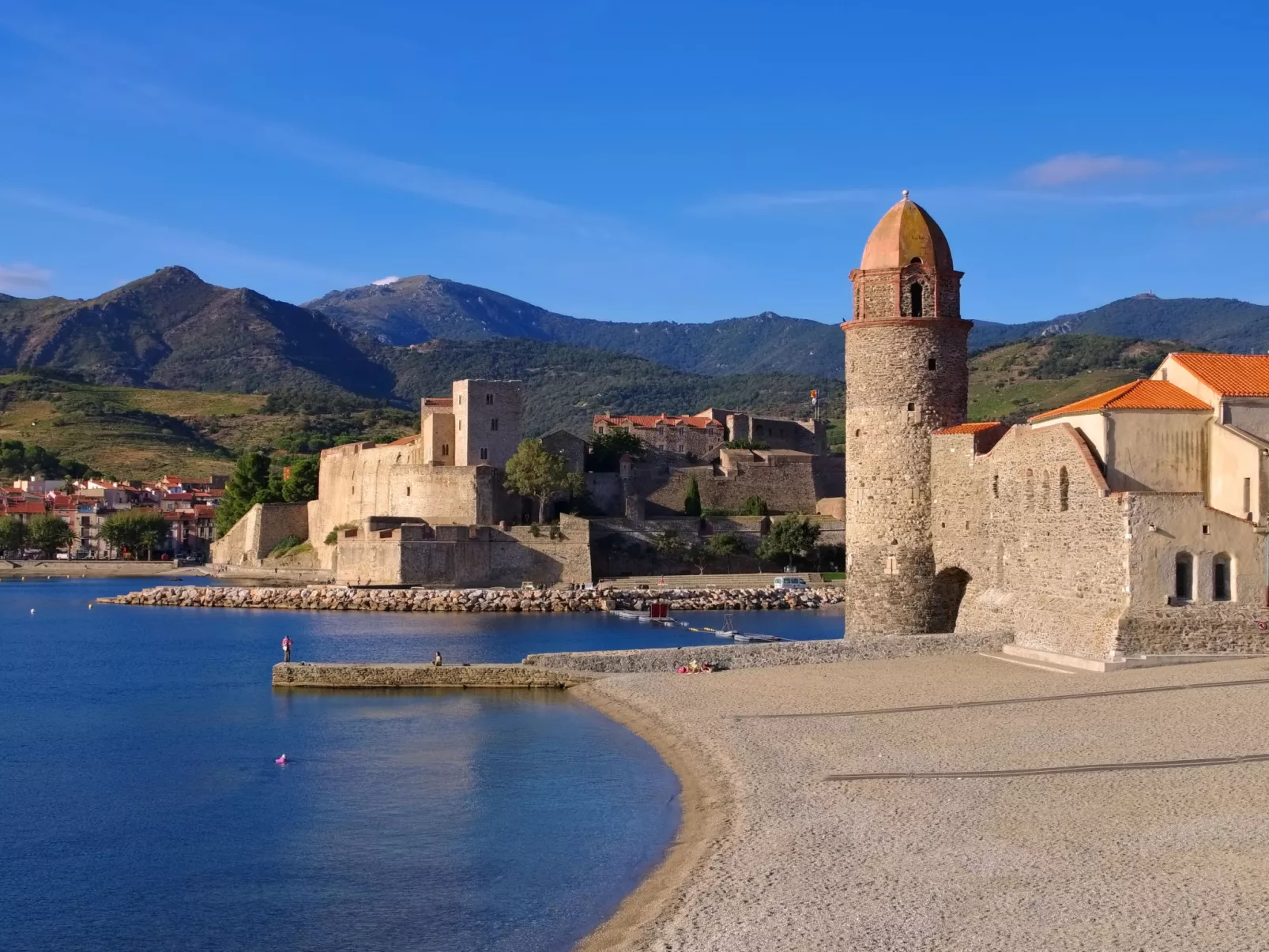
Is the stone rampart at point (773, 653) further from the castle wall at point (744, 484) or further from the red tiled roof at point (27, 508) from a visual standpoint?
the red tiled roof at point (27, 508)

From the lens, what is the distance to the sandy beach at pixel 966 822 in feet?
31.6

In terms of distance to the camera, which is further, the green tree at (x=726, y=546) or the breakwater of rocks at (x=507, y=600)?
the green tree at (x=726, y=546)

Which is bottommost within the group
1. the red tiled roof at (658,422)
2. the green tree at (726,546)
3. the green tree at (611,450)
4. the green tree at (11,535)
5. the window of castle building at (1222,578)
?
the window of castle building at (1222,578)

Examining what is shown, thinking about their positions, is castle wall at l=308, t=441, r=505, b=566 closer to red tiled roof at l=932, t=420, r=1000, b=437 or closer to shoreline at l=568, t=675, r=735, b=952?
red tiled roof at l=932, t=420, r=1000, b=437

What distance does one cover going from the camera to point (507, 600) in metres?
43.8

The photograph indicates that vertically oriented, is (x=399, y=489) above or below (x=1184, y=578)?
above

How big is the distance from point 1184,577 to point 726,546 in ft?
103

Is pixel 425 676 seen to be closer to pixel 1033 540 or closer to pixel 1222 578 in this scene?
pixel 1033 540

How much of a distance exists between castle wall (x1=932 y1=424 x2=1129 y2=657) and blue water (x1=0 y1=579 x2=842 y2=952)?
581 cm

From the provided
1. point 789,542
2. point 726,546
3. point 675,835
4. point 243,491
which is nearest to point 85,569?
point 243,491

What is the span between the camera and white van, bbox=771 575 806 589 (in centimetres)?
4634

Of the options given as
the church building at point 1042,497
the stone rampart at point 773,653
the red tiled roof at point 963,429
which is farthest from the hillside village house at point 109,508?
the red tiled roof at point 963,429

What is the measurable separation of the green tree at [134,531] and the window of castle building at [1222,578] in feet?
193

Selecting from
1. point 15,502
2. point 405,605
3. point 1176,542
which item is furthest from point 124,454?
point 1176,542
